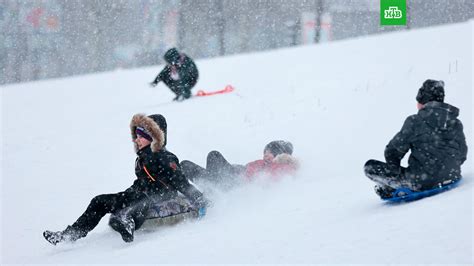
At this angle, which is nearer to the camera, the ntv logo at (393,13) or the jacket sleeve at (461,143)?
the jacket sleeve at (461,143)

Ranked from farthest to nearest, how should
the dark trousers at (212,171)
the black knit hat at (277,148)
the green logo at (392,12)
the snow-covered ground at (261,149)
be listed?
the green logo at (392,12) → the black knit hat at (277,148) → the dark trousers at (212,171) → the snow-covered ground at (261,149)

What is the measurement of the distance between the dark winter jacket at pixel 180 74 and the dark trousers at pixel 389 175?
30.8ft

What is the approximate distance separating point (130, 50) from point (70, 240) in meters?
26.1

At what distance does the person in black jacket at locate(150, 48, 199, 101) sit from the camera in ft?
47.1

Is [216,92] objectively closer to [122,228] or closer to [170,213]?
[170,213]

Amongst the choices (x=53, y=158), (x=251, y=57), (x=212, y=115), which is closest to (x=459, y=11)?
(x=251, y=57)

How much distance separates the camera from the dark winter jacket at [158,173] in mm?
5922

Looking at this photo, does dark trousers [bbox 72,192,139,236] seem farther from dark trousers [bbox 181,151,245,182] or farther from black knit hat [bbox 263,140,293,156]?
black knit hat [bbox 263,140,293,156]

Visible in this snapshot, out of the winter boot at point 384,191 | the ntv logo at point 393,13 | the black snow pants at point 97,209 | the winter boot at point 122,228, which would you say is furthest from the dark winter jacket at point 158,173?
the ntv logo at point 393,13

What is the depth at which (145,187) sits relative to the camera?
5980mm

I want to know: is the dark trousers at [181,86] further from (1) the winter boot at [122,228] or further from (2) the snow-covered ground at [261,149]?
(1) the winter boot at [122,228]

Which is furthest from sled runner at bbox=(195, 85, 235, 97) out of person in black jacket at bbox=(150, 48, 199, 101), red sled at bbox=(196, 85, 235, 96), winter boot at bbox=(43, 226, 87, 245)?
winter boot at bbox=(43, 226, 87, 245)

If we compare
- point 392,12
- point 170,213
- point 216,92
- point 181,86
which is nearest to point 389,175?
point 170,213

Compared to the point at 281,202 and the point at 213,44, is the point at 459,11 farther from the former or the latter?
the point at 281,202
